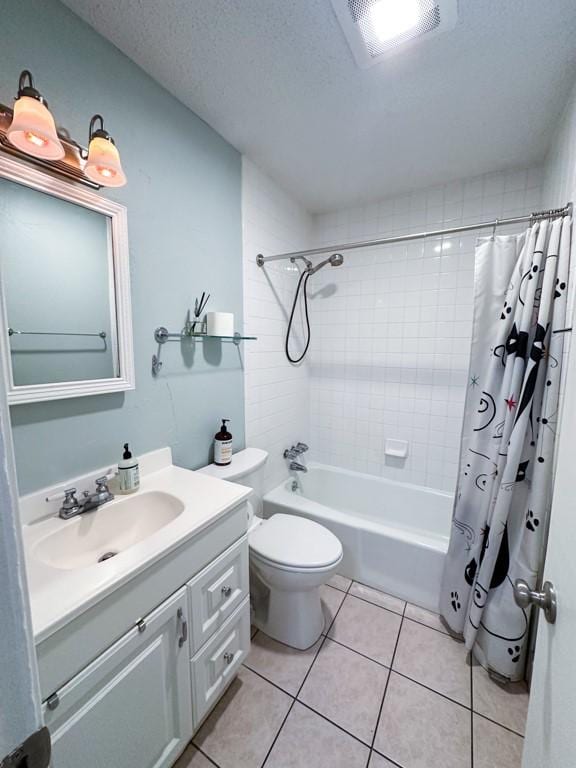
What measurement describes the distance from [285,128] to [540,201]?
1.47 m

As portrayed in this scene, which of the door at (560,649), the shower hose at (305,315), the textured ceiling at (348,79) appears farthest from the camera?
the shower hose at (305,315)

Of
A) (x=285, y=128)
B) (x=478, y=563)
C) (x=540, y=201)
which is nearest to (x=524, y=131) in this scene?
(x=540, y=201)

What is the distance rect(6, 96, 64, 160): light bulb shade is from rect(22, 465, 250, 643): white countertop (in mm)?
1092

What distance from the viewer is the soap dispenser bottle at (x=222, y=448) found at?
5.23 ft

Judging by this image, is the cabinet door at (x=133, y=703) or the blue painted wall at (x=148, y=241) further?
the blue painted wall at (x=148, y=241)

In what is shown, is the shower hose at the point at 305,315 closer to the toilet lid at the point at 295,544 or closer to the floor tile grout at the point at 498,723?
the toilet lid at the point at 295,544

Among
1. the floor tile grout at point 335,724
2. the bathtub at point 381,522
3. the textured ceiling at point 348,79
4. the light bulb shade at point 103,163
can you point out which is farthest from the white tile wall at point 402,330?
the light bulb shade at point 103,163

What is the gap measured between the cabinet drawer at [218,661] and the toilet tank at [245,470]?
45 centimetres

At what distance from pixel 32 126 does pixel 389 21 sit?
1.14m

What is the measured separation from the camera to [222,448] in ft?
5.23

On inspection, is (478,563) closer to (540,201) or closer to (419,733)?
(419,733)

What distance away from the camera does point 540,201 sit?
180 centimetres

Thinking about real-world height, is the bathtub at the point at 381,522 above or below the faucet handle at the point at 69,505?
below

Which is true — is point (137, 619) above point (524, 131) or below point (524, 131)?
below
